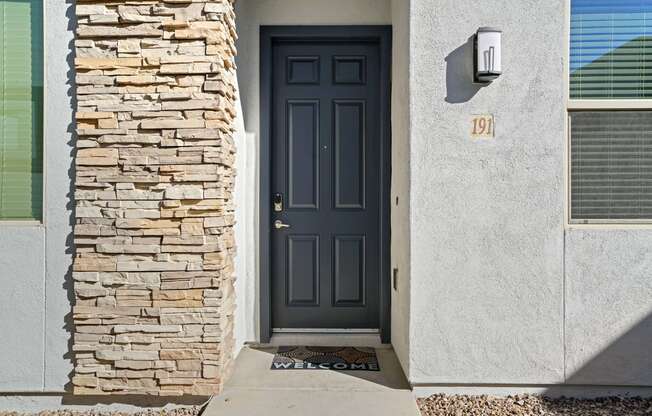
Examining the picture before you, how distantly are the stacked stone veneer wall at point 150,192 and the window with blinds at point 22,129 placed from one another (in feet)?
1.05

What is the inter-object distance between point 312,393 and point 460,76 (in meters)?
2.09

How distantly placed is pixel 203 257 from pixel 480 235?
164 cm

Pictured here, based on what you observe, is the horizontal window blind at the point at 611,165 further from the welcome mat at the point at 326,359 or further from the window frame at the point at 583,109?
the welcome mat at the point at 326,359

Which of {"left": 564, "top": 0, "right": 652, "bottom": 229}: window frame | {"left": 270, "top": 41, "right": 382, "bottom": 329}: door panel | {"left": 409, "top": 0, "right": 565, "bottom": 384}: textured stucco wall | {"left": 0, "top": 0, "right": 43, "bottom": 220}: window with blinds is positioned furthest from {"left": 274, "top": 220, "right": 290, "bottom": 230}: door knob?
{"left": 564, "top": 0, "right": 652, "bottom": 229}: window frame

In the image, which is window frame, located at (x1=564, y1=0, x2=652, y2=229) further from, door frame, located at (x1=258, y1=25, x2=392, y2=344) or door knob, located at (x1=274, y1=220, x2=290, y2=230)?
door knob, located at (x1=274, y1=220, x2=290, y2=230)

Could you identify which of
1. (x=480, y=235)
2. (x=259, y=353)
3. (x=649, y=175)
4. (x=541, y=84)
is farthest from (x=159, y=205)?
(x=649, y=175)

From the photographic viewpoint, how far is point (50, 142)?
266 centimetres

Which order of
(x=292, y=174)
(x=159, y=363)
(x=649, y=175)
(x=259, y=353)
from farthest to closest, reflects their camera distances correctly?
(x=292, y=174) < (x=259, y=353) < (x=649, y=175) < (x=159, y=363)

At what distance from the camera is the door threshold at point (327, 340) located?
137 inches

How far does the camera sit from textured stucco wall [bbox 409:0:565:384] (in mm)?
2660

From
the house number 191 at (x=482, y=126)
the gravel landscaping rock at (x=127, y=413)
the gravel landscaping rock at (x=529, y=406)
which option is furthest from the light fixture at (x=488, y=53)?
the gravel landscaping rock at (x=127, y=413)

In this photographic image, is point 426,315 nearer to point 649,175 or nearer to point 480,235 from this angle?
point 480,235

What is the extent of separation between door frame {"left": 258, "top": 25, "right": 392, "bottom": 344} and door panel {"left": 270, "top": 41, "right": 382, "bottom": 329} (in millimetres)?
83

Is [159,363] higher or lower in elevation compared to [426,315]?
lower
